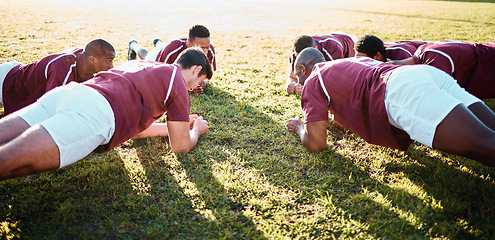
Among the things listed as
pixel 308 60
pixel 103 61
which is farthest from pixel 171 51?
pixel 308 60

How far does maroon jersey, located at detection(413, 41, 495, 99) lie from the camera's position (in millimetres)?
3646

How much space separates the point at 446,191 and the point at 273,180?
1458 mm

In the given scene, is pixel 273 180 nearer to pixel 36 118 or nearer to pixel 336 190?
pixel 336 190

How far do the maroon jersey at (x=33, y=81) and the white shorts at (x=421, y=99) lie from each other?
3353 mm

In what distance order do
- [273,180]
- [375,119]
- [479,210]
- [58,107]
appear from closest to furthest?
[58,107], [479,210], [375,119], [273,180]

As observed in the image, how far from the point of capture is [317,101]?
3.06 m

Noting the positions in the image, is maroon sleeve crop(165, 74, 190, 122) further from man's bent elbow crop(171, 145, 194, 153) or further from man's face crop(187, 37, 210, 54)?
man's face crop(187, 37, 210, 54)

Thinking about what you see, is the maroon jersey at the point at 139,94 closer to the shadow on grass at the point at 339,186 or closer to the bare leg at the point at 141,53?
the shadow on grass at the point at 339,186

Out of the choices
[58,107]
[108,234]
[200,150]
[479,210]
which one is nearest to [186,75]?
[200,150]

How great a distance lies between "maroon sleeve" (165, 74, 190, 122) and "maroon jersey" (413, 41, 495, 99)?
274 cm

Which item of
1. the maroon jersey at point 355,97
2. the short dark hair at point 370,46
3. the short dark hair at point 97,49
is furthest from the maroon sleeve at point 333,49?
the short dark hair at point 97,49

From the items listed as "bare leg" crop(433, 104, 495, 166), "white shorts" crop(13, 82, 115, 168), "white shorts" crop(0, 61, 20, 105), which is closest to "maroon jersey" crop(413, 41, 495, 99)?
"bare leg" crop(433, 104, 495, 166)

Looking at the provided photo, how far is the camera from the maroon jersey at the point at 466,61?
3646mm

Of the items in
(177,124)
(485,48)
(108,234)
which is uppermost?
(485,48)
